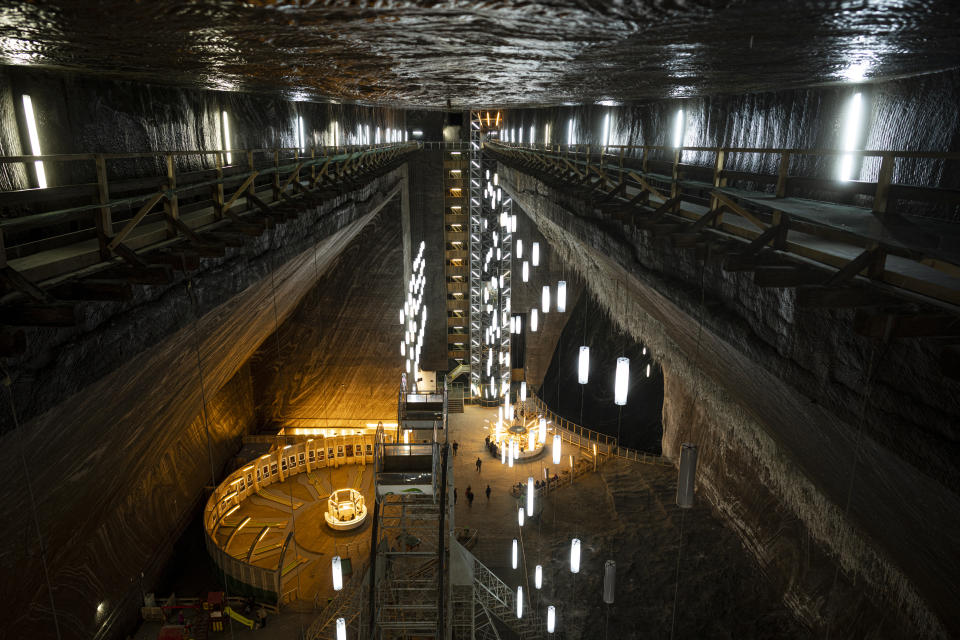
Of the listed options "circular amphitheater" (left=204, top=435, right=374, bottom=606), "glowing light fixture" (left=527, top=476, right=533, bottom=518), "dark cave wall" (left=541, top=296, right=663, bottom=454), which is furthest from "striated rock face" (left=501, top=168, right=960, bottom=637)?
"dark cave wall" (left=541, top=296, right=663, bottom=454)

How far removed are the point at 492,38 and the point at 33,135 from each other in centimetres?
350

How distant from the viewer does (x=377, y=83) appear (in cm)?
648

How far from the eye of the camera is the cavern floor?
9.43 metres

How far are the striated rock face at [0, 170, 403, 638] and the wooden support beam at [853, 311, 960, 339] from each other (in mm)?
3316

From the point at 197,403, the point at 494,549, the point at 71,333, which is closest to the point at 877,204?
the point at 71,333

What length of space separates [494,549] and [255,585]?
449cm

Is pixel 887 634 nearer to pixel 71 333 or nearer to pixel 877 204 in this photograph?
pixel 877 204

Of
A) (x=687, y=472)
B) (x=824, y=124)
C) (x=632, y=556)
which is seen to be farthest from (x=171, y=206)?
(x=632, y=556)

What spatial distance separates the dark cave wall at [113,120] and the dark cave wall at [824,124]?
20.4 ft

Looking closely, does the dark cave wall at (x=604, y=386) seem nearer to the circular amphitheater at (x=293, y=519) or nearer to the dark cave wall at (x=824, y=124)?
the circular amphitheater at (x=293, y=519)

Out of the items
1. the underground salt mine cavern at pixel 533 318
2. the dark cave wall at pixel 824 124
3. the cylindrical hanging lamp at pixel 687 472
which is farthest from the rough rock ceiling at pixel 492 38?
the cylindrical hanging lamp at pixel 687 472

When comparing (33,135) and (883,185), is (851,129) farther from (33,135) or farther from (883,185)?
(33,135)

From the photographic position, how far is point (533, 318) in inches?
590

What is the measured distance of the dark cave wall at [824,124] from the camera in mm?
4398
